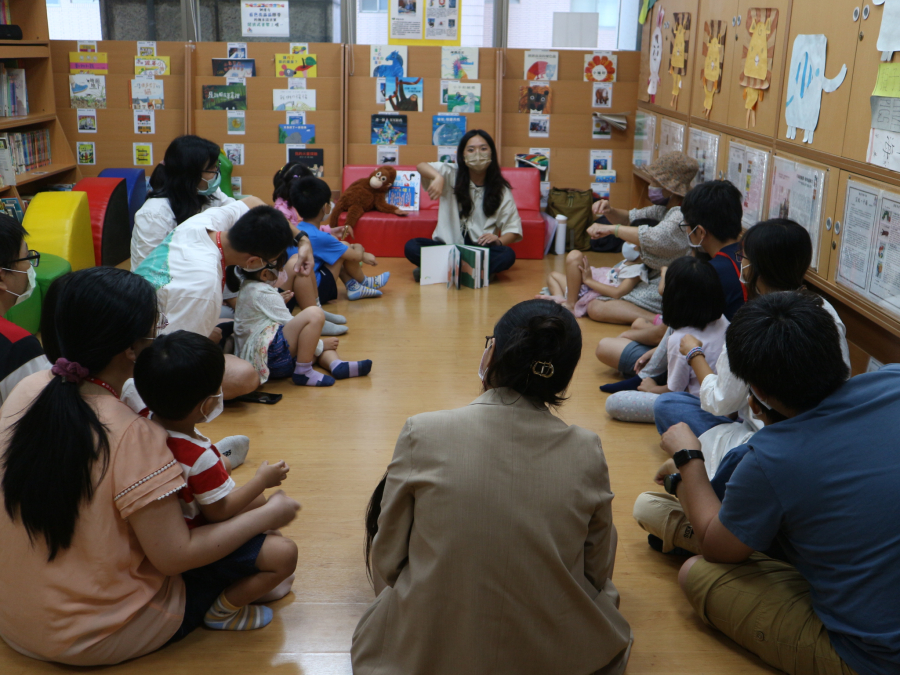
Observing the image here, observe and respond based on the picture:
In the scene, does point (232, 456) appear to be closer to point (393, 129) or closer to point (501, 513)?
point (501, 513)

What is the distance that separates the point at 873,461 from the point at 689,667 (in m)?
0.67

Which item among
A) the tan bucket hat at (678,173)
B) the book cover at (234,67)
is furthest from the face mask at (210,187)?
the book cover at (234,67)

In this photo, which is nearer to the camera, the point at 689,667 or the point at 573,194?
the point at 689,667

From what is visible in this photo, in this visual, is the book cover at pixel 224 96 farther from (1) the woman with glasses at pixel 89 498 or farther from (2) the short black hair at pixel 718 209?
(1) the woman with glasses at pixel 89 498

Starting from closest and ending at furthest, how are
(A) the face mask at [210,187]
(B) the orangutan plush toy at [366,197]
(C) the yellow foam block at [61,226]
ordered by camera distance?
(A) the face mask at [210,187] → (C) the yellow foam block at [61,226] → (B) the orangutan plush toy at [366,197]


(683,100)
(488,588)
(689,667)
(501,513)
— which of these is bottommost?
(689,667)

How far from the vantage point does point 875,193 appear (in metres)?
2.70

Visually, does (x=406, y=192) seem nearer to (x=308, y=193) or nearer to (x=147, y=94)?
(x=308, y=193)

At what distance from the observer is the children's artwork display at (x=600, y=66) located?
6.59 m

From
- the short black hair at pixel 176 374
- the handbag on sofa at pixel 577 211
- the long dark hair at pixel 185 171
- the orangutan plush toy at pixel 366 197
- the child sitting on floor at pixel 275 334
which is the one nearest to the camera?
the short black hair at pixel 176 374

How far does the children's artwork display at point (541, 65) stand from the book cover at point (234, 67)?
230cm

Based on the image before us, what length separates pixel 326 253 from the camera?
457 centimetres

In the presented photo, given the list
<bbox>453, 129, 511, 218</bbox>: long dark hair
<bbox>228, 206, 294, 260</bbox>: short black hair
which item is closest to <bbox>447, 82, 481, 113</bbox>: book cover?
<bbox>453, 129, 511, 218</bbox>: long dark hair

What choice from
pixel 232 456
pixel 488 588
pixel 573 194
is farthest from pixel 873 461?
pixel 573 194
